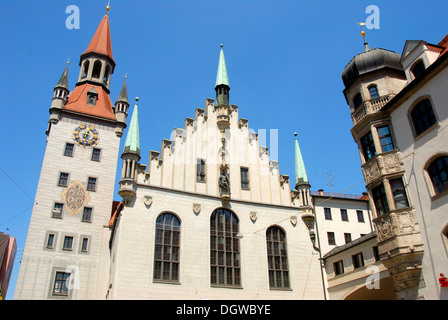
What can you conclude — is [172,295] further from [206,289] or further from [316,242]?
[316,242]

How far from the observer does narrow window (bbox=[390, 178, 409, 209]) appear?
62.3ft

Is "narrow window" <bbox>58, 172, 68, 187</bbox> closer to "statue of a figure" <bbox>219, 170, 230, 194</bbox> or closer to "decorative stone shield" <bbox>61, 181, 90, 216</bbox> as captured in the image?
"decorative stone shield" <bbox>61, 181, 90, 216</bbox>

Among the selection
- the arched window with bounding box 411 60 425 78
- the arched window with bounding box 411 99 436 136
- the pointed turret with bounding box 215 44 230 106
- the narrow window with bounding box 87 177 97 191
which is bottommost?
the arched window with bounding box 411 99 436 136

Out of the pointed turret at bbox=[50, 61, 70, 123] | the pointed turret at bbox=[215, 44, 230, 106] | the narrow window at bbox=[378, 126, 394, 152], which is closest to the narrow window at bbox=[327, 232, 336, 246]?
the narrow window at bbox=[378, 126, 394, 152]

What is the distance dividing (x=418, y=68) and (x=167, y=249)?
62.6ft

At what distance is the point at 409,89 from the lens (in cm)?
1953

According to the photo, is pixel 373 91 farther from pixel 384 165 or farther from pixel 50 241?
pixel 50 241

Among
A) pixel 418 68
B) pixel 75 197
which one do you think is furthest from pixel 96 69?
pixel 418 68

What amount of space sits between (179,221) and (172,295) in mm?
5131

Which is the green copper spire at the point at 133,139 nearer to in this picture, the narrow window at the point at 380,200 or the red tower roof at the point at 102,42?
the narrow window at the point at 380,200

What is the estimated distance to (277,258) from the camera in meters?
28.0

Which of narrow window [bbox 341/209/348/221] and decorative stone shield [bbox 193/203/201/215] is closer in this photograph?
decorative stone shield [bbox 193/203/201/215]

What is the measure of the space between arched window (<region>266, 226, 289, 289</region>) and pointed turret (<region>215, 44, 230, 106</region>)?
471 inches

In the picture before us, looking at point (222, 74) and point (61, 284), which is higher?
point (222, 74)
